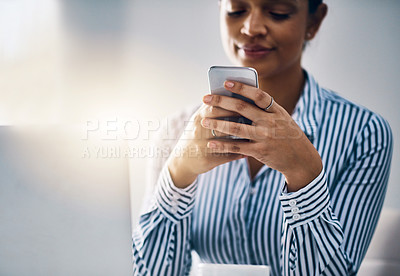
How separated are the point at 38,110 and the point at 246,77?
1350 millimetres

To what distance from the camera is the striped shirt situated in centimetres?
72

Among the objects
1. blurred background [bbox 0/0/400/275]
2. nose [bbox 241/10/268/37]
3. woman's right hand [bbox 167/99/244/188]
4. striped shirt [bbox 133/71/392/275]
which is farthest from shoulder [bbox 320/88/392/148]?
blurred background [bbox 0/0/400/275]

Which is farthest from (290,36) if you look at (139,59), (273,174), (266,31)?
(139,59)

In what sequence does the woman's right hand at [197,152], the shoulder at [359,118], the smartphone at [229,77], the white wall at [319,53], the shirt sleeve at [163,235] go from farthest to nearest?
the white wall at [319,53] < the shoulder at [359,118] < the shirt sleeve at [163,235] < the woman's right hand at [197,152] < the smartphone at [229,77]

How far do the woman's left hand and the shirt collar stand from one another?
31 cm

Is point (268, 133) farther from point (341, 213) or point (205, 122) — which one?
point (341, 213)

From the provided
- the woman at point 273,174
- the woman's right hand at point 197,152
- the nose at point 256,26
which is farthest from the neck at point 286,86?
the woman's right hand at point 197,152

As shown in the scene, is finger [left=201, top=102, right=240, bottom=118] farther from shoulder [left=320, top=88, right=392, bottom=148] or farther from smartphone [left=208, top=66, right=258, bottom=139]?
Result: shoulder [left=320, top=88, right=392, bottom=148]

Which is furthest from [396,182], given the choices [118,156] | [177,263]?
[118,156]

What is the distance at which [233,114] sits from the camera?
654mm

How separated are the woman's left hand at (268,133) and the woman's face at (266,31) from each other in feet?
1.13

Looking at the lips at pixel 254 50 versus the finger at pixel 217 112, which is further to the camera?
the lips at pixel 254 50

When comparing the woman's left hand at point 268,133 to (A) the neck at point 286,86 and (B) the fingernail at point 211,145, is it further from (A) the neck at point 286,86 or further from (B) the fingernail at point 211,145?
(A) the neck at point 286,86

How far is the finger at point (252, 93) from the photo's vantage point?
0.60 m
